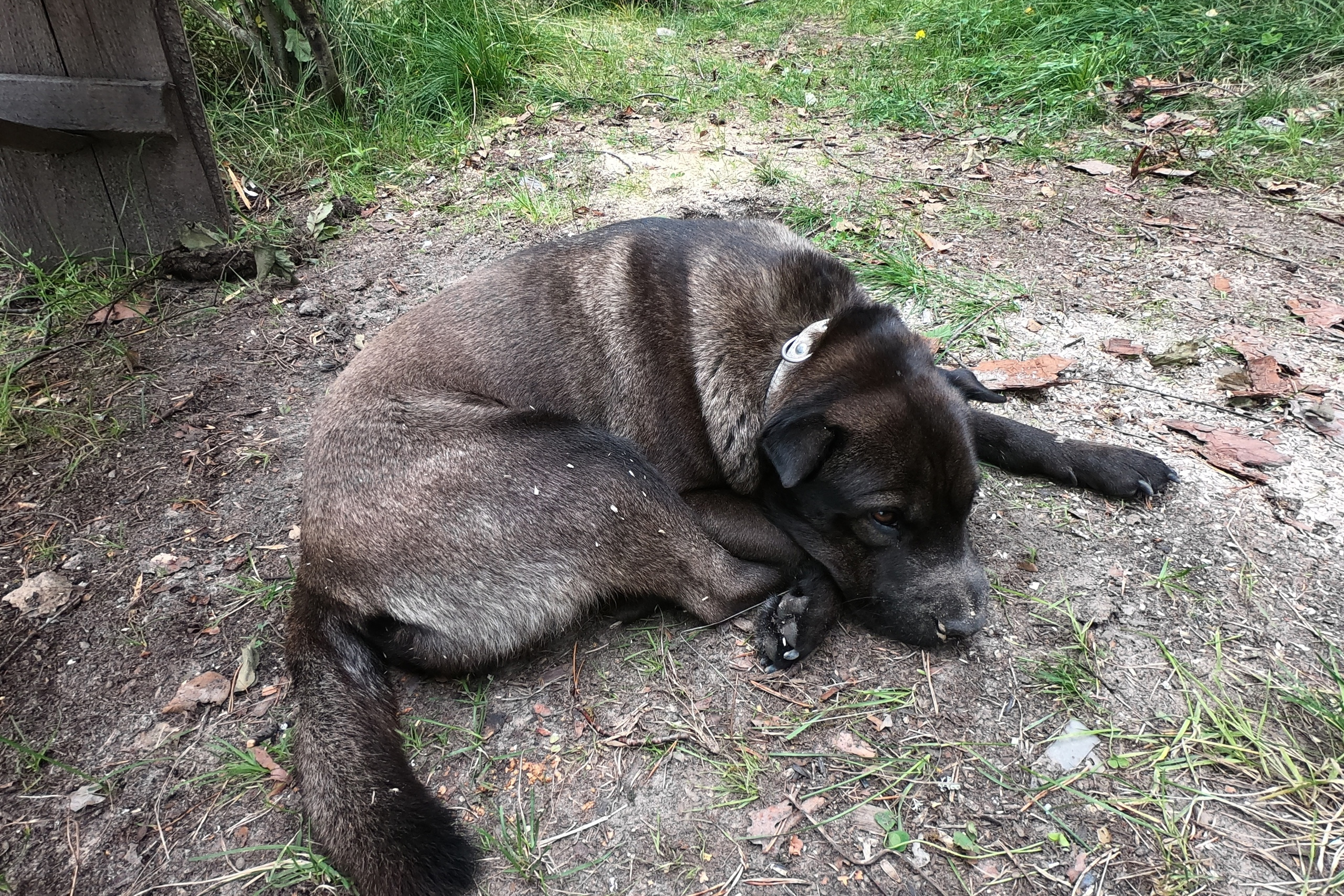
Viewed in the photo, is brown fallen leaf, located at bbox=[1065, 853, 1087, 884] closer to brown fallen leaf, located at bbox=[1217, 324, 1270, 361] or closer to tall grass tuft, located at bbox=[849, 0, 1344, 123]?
brown fallen leaf, located at bbox=[1217, 324, 1270, 361]

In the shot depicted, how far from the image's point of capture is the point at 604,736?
104 inches

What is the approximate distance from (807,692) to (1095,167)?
16.5 feet

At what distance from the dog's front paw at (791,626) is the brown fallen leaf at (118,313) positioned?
14.5ft

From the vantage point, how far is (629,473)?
3.02m

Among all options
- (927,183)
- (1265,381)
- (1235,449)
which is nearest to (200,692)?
(1235,449)

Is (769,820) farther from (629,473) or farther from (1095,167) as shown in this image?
(1095,167)

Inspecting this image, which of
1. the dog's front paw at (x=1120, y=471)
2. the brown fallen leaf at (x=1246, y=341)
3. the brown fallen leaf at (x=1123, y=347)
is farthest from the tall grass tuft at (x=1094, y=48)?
the dog's front paw at (x=1120, y=471)

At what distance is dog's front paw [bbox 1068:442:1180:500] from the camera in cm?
321

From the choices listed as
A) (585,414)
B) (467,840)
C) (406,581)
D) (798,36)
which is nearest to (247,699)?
(406,581)

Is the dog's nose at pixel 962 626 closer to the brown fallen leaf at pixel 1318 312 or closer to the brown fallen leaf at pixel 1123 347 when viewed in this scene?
the brown fallen leaf at pixel 1123 347

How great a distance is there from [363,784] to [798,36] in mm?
9875

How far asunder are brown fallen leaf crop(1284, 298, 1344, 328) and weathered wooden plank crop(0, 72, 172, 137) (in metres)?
6.80

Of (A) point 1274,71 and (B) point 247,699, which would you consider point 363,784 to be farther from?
(A) point 1274,71

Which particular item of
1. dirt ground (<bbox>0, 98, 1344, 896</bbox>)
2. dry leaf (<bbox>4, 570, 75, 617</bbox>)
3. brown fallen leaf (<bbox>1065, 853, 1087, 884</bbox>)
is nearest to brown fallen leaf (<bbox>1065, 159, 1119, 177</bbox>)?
dirt ground (<bbox>0, 98, 1344, 896</bbox>)
